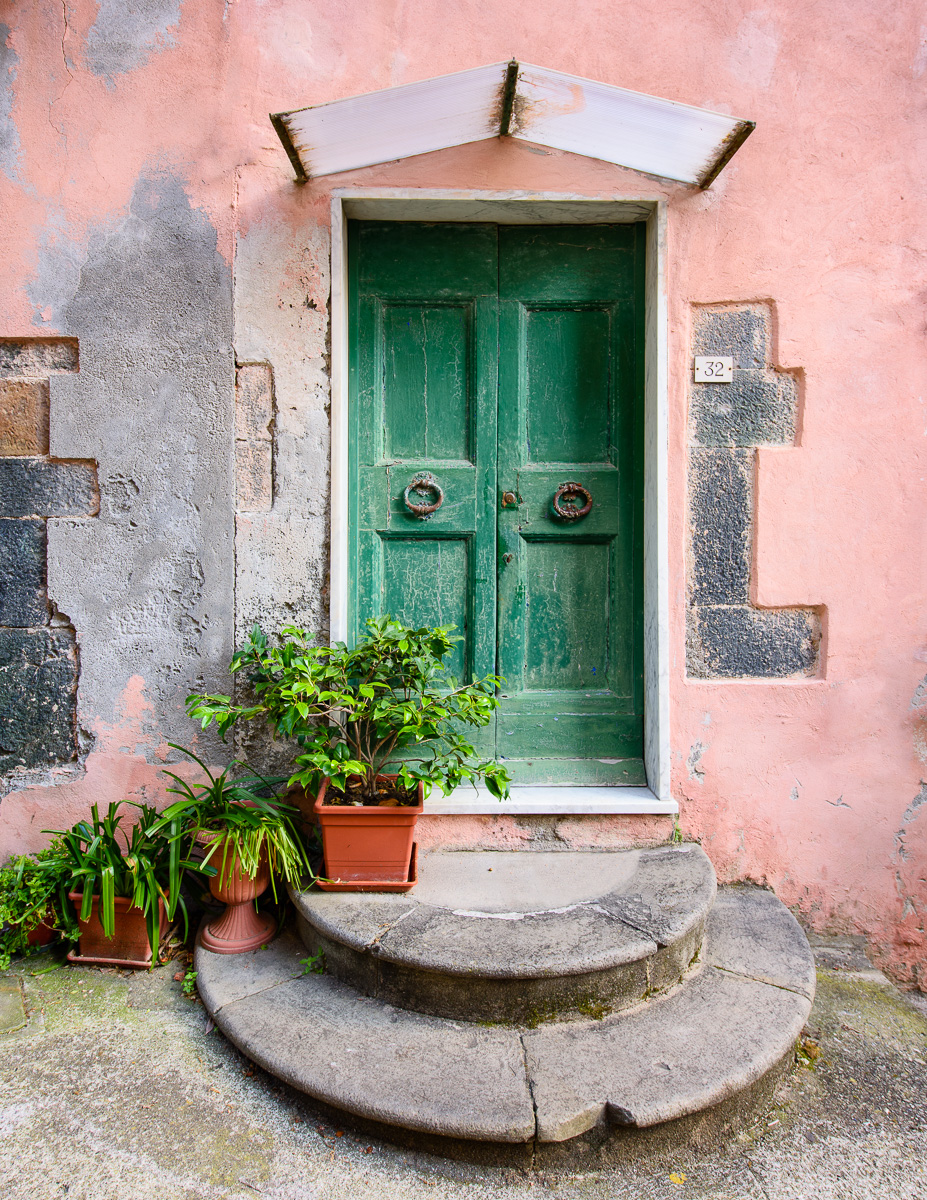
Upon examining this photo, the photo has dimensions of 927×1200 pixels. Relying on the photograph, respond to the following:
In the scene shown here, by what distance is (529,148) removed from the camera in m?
2.52

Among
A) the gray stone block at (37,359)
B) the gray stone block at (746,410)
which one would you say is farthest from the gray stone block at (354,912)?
the gray stone block at (37,359)

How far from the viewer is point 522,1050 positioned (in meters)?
1.85

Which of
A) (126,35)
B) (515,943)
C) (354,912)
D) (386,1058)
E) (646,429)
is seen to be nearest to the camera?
(386,1058)

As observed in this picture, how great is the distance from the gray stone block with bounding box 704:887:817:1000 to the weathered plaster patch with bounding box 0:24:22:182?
12.1 feet

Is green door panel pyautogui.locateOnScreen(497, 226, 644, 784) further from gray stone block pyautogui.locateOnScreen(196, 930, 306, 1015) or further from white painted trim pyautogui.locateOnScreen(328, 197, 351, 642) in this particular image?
gray stone block pyautogui.locateOnScreen(196, 930, 306, 1015)

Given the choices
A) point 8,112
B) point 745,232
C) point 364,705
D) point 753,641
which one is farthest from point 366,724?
point 8,112

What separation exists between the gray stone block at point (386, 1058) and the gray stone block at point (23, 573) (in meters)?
1.48

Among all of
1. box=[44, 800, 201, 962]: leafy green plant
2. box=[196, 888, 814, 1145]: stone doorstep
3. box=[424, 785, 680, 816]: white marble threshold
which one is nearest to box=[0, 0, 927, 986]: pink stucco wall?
box=[424, 785, 680, 816]: white marble threshold

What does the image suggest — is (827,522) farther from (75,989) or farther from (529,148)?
(75,989)

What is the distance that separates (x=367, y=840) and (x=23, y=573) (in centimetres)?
164

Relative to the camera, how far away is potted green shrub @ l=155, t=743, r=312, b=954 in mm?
2236

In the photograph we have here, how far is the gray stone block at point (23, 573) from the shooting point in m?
2.58

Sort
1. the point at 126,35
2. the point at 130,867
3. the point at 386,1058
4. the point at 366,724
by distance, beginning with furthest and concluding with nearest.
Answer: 1. the point at 126,35
2. the point at 366,724
3. the point at 130,867
4. the point at 386,1058

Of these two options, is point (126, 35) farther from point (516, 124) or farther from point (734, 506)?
point (734, 506)
